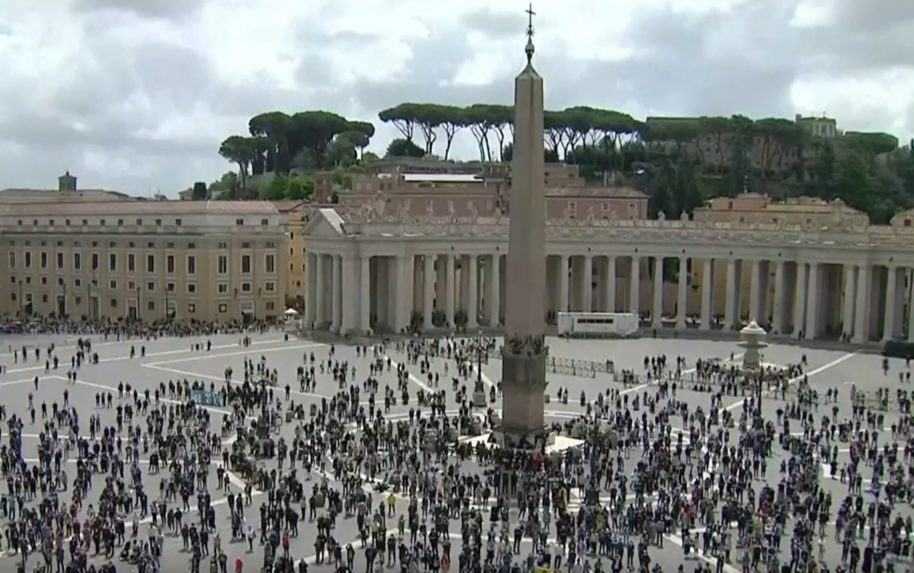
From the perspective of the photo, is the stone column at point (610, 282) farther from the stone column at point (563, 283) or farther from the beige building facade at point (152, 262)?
the beige building facade at point (152, 262)

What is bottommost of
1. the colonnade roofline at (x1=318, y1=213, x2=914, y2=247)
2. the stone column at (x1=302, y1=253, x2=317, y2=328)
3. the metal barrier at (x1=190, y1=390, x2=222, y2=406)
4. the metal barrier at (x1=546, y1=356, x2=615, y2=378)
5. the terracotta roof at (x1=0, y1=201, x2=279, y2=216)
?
the metal barrier at (x1=546, y1=356, x2=615, y2=378)

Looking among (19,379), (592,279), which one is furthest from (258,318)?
(19,379)

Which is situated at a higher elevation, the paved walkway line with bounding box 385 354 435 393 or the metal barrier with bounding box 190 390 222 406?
the metal barrier with bounding box 190 390 222 406

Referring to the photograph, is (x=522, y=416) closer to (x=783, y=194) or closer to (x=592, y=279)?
(x=592, y=279)

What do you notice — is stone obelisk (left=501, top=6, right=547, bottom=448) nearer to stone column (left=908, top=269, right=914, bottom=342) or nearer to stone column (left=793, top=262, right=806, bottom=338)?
stone column (left=908, top=269, right=914, bottom=342)

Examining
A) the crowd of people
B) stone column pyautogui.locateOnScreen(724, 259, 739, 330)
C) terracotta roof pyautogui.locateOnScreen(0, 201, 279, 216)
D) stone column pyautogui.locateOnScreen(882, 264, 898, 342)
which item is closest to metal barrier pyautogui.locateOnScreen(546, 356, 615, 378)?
the crowd of people

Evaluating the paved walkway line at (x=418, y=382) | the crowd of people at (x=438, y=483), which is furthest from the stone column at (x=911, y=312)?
the paved walkway line at (x=418, y=382)
